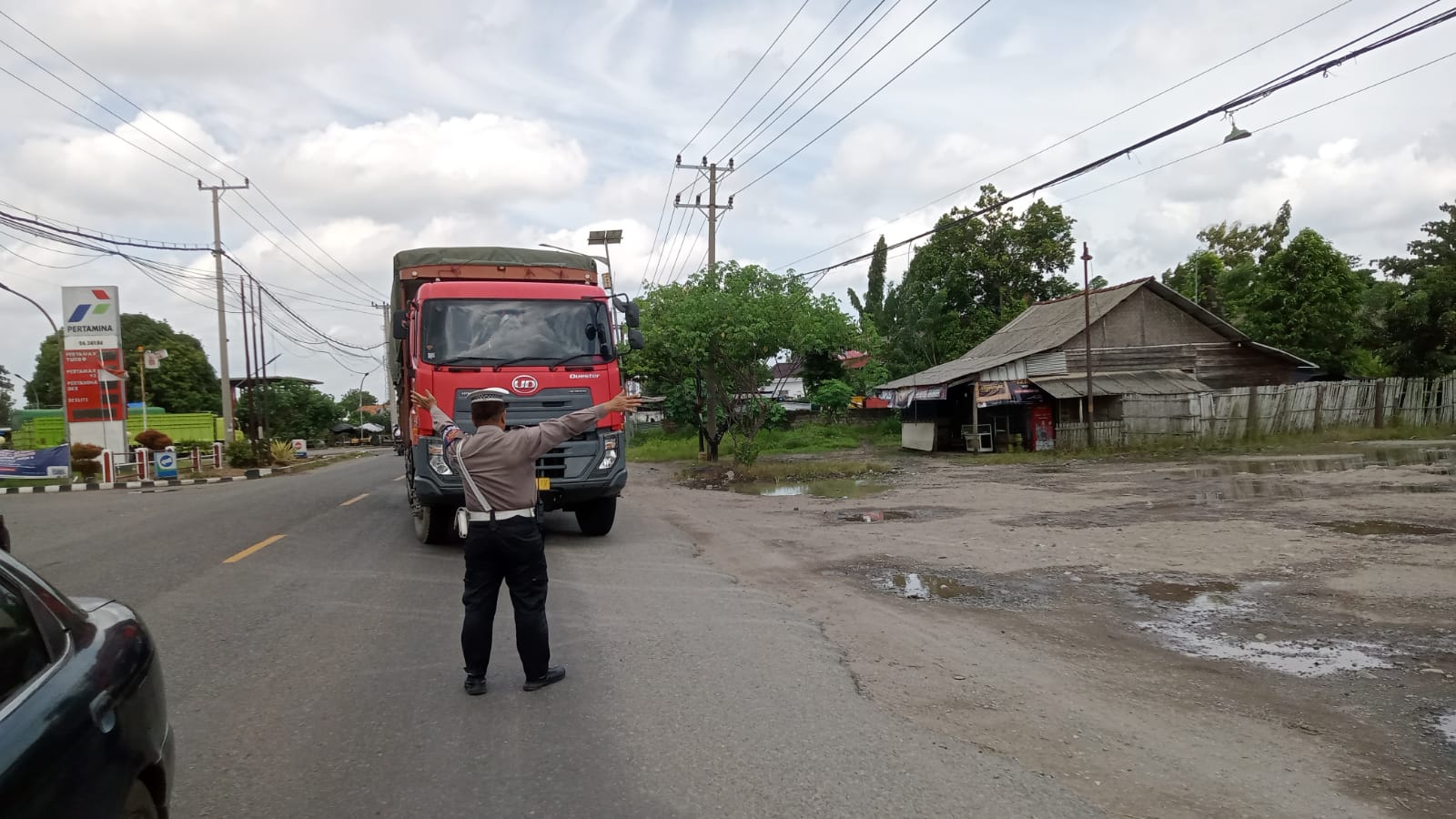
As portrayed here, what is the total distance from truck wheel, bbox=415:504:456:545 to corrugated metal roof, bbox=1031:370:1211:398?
22071mm

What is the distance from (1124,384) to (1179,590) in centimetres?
2420

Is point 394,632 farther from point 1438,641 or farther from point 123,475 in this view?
point 123,475

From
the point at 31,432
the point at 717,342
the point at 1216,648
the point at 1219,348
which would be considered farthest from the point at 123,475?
the point at 1219,348

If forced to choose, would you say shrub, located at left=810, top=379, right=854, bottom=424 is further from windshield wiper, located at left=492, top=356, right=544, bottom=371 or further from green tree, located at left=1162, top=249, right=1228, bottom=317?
windshield wiper, located at left=492, top=356, right=544, bottom=371

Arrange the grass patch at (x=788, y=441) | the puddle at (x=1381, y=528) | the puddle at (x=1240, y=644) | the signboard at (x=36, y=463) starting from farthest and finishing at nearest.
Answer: the grass patch at (x=788, y=441), the signboard at (x=36, y=463), the puddle at (x=1381, y=528), the puddle at (x=1240, y=644)

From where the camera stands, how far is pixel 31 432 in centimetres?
3625

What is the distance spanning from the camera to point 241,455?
1139 inches

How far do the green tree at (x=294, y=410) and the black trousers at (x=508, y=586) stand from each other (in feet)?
A: 145

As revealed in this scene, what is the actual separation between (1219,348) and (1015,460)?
12.4 metres

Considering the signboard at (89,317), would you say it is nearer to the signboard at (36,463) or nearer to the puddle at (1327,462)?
the signboard at (36,463)

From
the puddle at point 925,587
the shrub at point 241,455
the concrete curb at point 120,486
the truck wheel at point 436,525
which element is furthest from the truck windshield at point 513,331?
the shrub at point 241,455

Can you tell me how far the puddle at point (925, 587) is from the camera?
7715mm

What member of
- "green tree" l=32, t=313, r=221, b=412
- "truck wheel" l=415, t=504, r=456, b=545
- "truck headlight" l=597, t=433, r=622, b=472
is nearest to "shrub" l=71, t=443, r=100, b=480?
"truck wheel" l=415, t=504, r=456, b=545

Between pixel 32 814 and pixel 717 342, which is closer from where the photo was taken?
pixel 32 814
